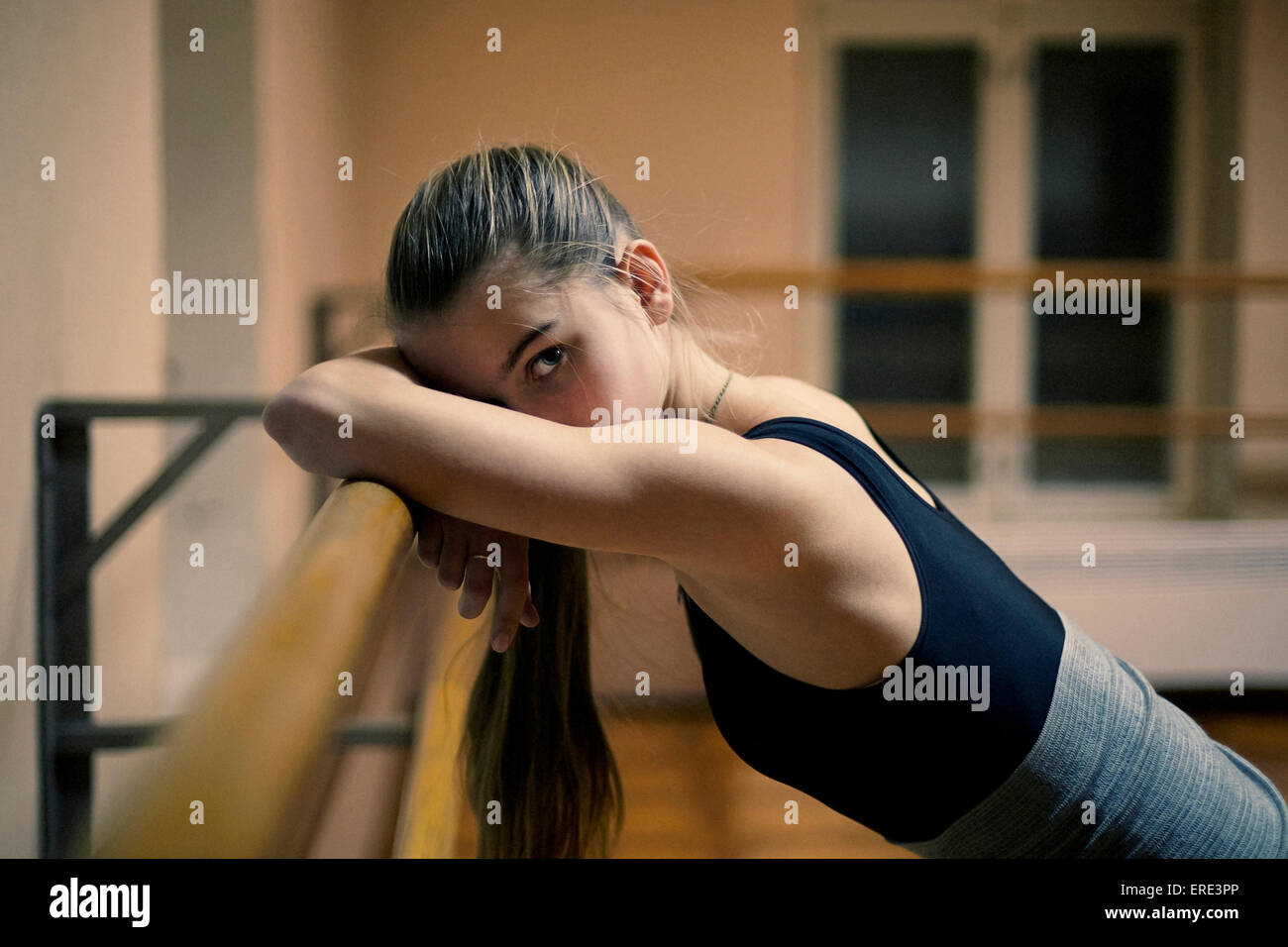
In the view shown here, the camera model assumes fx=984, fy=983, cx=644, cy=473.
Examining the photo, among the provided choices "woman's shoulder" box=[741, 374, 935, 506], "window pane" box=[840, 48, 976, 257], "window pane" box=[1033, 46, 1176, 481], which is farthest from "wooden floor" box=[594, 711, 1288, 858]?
"window pane" box=[840, 48, 976, 257]

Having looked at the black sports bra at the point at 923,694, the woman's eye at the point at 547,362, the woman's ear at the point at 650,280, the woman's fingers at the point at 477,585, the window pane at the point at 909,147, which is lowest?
the black sports bra at the point at 923,694

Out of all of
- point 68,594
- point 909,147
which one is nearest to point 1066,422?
point 909,147

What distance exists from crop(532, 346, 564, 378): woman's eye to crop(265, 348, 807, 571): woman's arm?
6cm

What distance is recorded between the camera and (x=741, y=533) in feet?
1.39

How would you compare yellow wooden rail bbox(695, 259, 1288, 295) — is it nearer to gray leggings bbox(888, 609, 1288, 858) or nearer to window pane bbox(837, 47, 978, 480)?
window pane bbox(837, 47, 978, 480)

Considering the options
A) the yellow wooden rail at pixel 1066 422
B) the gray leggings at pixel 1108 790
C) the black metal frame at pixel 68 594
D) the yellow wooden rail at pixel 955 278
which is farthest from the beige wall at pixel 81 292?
the yellow wooden rail at pixel 1066 422

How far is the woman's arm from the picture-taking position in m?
0.38

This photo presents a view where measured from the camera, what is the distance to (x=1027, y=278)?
224 cm

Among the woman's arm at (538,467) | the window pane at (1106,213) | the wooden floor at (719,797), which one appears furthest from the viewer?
the window pane at (1106,213)

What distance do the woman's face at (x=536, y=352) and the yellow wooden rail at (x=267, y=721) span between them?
0.56ft

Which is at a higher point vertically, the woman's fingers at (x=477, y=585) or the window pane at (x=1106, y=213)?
the window pane at (x=1106, y=213)

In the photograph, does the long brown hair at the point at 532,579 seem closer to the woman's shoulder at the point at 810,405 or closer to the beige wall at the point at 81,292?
the woman's shoulder at the point at 810,405

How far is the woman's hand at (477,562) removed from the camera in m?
0.43

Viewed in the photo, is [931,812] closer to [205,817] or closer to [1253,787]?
[1253,787]
